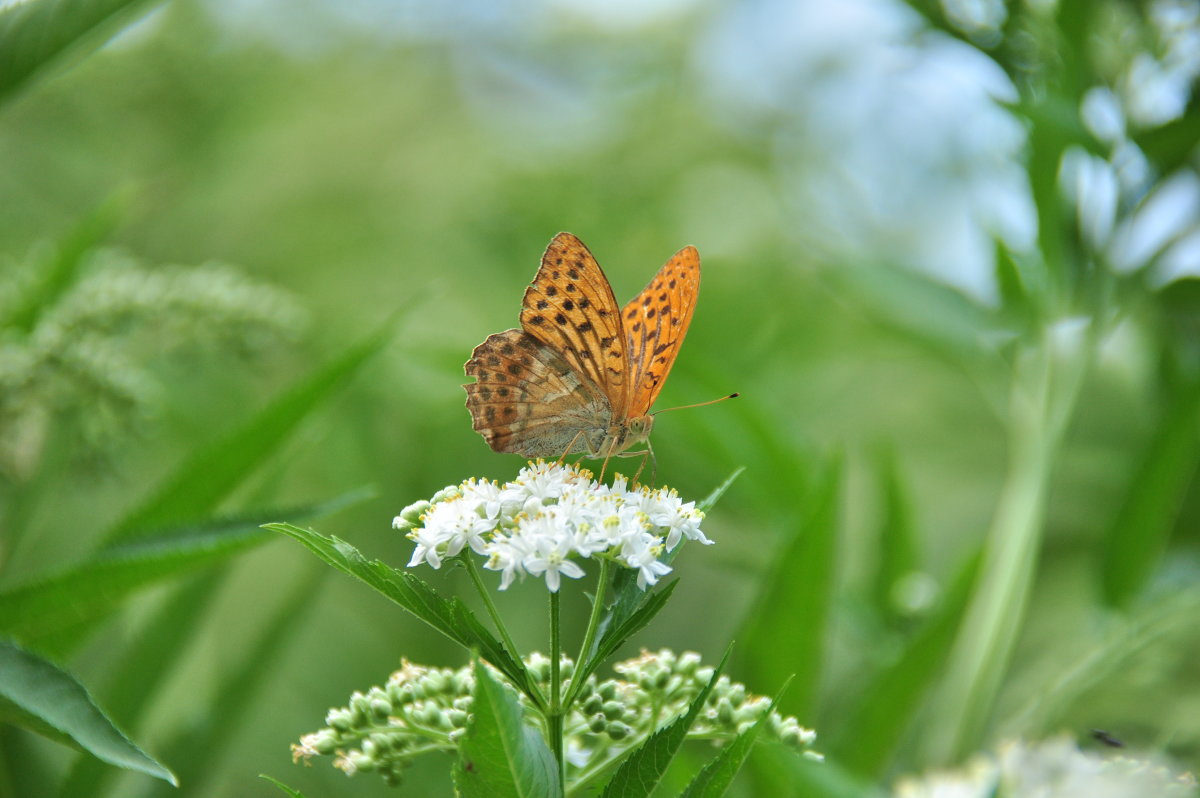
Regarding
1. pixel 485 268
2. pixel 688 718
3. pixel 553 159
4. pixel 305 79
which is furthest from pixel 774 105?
pixel 688 718

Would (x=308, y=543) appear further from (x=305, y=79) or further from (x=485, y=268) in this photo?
(x=305, y=79)

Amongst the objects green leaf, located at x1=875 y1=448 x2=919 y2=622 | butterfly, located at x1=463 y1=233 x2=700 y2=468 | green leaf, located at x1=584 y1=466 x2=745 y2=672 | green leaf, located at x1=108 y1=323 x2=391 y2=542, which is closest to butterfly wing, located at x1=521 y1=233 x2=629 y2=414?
butterfly, located at x1=463 y1=233 x2=700 y2=468

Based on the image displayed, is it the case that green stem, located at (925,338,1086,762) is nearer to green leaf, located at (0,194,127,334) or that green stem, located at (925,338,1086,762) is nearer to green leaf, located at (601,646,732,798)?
green leaf, located at (601,646,732,798)

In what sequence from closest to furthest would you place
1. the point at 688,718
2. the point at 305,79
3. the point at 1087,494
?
1. the point at 688,718
2. the point at 1087,494
3. the point at 305,79

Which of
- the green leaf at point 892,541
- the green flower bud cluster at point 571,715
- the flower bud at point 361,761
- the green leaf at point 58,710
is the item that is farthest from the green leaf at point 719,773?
the green leaf at point 892,541

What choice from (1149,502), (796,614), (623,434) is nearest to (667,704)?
(796,614)
